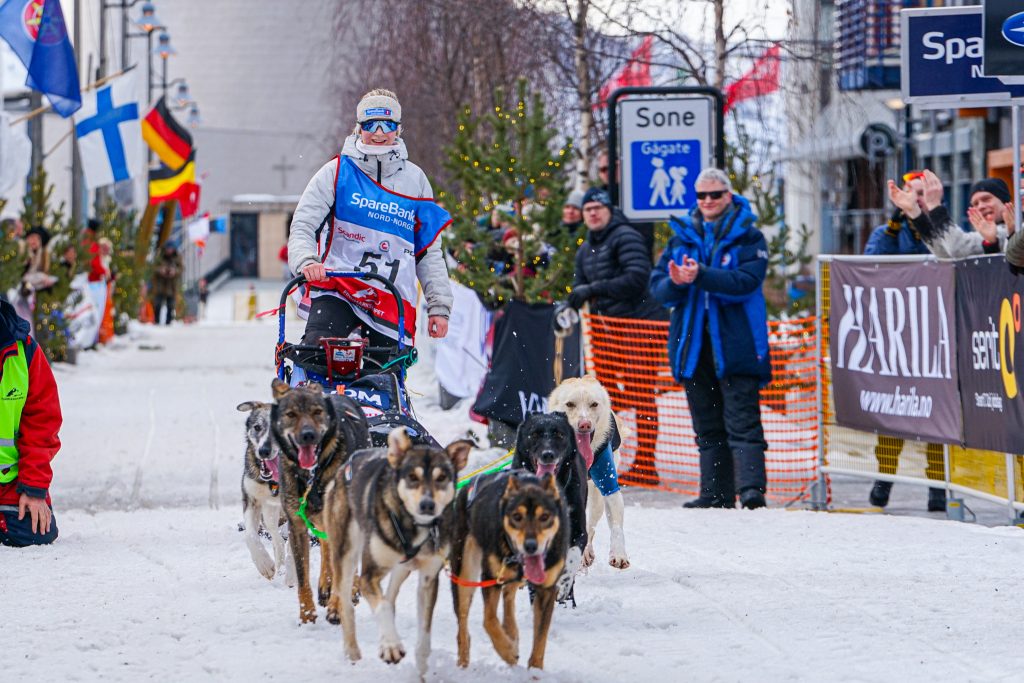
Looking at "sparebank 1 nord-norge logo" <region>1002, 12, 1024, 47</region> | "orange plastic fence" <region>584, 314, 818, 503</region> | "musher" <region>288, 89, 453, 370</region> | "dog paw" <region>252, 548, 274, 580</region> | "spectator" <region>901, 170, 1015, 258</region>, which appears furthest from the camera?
"orange plastic fence" <region>584, 314, 818, 503</region>

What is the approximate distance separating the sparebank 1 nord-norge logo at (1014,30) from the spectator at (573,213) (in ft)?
16.3

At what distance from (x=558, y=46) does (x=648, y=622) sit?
12.2 m

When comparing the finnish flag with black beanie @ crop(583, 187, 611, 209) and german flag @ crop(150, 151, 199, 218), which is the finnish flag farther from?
black beanie @ crop(583, 187, 611, 209)

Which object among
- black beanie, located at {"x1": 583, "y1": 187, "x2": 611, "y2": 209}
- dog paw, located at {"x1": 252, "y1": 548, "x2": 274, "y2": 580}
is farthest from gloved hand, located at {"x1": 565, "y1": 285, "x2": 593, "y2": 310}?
dog paw, located at {"x1": 252, "y1": 548, "x2": 274, "y2": 580}

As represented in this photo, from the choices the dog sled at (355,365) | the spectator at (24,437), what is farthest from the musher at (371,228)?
the spectator at (24,437)

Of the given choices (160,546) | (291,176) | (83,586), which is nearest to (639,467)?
(160,546)

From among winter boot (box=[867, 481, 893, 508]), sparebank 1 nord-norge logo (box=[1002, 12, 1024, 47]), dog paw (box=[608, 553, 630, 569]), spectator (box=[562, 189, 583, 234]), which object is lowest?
winter boot (box=[867, 481, 893, 508])

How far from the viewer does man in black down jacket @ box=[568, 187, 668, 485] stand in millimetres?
10438

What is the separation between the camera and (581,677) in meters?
4.88

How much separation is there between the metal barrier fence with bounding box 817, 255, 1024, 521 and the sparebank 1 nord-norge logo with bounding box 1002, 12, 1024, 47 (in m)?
1.43

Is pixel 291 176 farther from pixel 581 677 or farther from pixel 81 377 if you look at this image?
pixel 581 677

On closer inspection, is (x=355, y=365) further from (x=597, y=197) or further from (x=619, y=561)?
(x=597, y=197)

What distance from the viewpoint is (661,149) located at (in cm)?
1111

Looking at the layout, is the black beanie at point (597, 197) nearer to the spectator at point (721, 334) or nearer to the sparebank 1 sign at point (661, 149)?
the sparebank 1 sign at point (661, 149)
